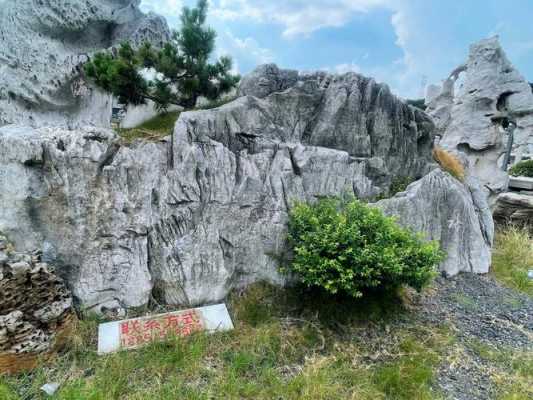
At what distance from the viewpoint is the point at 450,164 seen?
7.55 m

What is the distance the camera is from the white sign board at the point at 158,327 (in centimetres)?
303

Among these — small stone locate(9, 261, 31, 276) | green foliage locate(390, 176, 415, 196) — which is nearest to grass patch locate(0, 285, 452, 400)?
small stone locate(9, 261, 31, 276)

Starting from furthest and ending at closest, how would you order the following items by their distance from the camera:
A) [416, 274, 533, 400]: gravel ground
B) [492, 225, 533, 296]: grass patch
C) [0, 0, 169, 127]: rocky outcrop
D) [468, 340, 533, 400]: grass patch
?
1. [492, 225, 533, 296]: grass patch
2. [0, 0, 169, 127]: rocky outcrop
3. [416, 274, 533, 400]: gravel ground
4. [468, 340, 533, 400]: grass patch

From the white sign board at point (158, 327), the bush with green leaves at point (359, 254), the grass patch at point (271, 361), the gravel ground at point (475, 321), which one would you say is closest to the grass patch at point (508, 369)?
the gravel ground at point (475, 321)

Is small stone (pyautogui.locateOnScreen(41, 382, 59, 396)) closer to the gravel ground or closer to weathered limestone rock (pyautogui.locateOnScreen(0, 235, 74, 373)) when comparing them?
weathered limestone rock (pyautogui.locateOnScreen(0, 235, 74, 373))

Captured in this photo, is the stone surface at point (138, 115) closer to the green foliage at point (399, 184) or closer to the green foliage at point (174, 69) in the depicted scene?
the green foliage at point (174, 69)

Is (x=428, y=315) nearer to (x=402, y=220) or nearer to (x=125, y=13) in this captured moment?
(x=402, y=220)

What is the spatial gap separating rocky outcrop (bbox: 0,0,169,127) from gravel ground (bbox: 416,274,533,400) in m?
6.63

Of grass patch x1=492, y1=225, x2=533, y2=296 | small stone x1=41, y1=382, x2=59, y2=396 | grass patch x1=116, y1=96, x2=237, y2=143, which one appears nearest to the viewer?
small stone x1=41, y1=382, x2=59, y2=396

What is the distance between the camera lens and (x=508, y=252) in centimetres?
673

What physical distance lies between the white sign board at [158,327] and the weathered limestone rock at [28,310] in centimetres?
42

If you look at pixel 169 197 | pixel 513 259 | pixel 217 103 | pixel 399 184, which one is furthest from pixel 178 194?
pixel 513 259

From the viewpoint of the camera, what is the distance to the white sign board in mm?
3025

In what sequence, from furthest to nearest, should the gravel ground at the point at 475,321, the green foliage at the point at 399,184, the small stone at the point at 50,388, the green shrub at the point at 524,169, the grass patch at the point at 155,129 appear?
the green shrub at the point at 524,169 < the green foliage at the point at 399,184 < the grass patch at the point at 155,129 < the gravel ground at the point at 475,321 < the small stone at the point at 50,388
